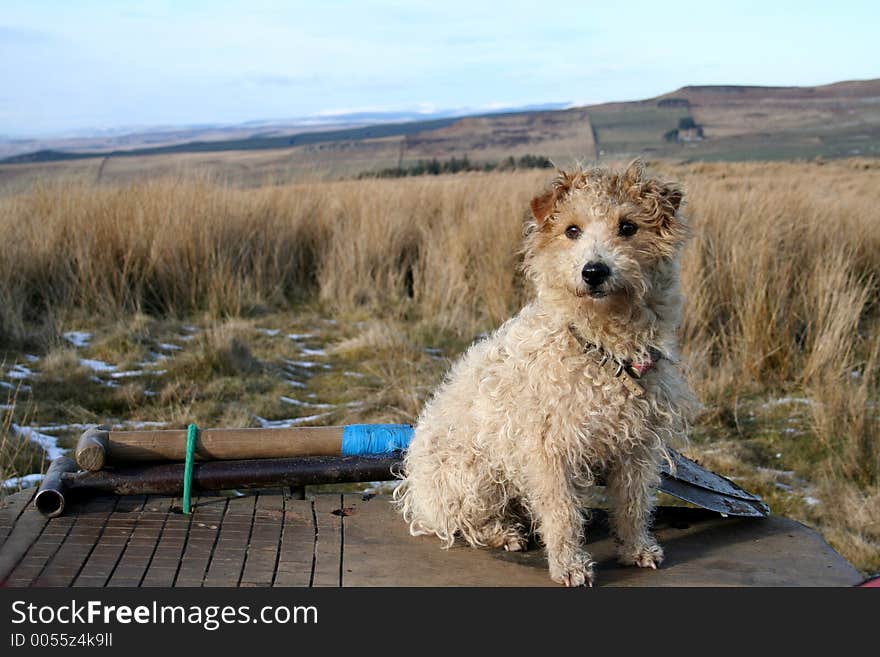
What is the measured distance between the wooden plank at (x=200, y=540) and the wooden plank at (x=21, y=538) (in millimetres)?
615

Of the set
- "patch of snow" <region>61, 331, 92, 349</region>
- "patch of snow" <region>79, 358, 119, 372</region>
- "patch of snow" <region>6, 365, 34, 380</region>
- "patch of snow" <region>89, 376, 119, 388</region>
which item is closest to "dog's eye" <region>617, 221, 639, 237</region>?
"patch of snow" <region>89, 376, 119, 388</region>

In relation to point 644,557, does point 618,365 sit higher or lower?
higher

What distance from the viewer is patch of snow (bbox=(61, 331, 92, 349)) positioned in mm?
8000

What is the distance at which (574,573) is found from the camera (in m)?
3.34

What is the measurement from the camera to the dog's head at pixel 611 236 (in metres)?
3.02

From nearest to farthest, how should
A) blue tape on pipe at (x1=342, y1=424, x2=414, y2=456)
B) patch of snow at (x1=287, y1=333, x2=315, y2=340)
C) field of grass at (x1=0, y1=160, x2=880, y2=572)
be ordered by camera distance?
blue tape on pipe at (x1=342, y1=424, x2=414, y2=456)
field of grass at (x1=0, y1=160, x2=880, y2=572)
patch of snow at (x1=287, y1=333, x2=315, y2=340)

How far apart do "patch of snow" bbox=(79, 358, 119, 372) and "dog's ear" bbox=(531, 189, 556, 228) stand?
540 centimetres

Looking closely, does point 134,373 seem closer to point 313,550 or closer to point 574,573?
point 313,550

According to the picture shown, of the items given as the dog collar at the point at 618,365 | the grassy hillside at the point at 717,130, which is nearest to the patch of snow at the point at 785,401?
the dog collar at the point at 618,365

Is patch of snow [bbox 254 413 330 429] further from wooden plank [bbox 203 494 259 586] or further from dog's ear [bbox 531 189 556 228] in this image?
dog's ear [bbox 531 189 556 228]

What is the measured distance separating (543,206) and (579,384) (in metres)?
0.74

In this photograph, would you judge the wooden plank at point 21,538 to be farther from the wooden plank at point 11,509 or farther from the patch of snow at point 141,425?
the patch of snow at point 141,425

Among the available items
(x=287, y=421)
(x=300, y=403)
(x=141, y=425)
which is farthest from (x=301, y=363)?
(x=141, y=425)
